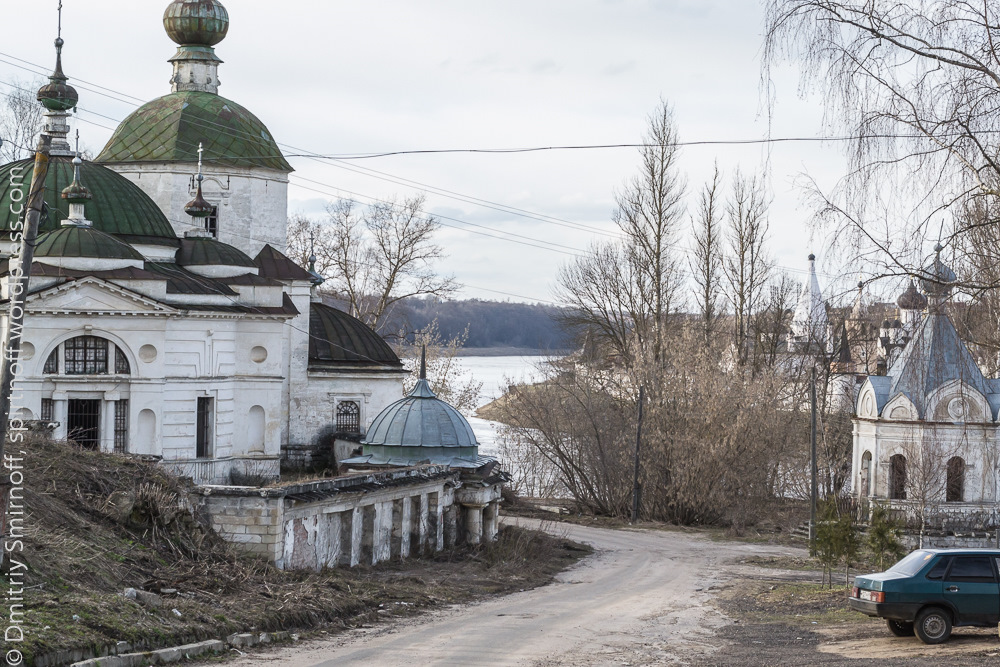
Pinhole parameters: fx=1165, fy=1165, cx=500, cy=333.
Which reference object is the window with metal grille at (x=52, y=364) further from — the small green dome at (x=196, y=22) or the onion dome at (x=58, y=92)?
the small green dome at (x=196, y=22)

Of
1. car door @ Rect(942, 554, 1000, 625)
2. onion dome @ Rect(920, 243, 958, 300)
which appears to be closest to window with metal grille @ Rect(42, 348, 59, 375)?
car door @ Rect(942, 554, 1000, 625)

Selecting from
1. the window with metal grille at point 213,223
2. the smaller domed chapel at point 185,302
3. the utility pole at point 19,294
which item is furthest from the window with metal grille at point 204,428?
the utility pole at point 19,294

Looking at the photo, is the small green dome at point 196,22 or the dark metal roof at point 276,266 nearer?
the dark metal roof at point 276,266

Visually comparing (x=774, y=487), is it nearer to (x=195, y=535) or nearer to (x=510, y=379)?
(x=510, y=379)

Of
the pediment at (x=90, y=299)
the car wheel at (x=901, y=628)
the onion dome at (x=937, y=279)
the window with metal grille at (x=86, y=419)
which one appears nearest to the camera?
the onion dome at (x=937, y=279)

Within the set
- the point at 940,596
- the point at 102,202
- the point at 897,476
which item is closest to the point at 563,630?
the point at 940,596

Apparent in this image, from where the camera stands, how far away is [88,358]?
30.2 meters

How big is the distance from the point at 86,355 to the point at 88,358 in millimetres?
98

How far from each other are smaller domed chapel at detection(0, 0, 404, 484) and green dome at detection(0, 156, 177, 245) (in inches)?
1.8

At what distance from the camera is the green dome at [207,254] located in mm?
34562

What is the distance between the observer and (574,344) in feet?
189

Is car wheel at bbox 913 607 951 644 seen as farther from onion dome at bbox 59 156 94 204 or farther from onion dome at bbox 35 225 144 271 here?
onion dome at bbox 59 156 94 204

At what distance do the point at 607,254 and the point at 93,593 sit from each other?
42761 millimetres

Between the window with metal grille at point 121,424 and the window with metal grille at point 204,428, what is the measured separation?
245cm
